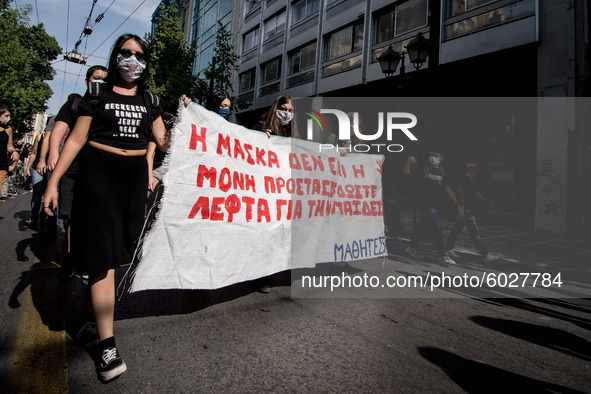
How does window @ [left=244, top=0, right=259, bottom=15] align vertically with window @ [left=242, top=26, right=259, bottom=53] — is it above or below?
above

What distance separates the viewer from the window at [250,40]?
2674 centimetres

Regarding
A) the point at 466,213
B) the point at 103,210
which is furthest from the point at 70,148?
the point at 466,213

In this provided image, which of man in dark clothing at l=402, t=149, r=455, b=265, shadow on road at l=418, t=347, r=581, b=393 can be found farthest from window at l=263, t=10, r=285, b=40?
shadow on road at l=418, t=347, r=581, b=393

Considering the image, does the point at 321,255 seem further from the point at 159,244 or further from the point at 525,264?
the point at 525,264

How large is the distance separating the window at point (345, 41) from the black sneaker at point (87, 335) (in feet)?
54.5

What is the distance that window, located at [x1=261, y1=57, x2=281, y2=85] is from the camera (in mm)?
23766

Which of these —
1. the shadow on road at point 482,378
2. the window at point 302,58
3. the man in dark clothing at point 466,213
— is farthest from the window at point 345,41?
the shadow on road at point 482,378

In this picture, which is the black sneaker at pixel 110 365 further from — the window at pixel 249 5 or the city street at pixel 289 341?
the window at pixel 249 5

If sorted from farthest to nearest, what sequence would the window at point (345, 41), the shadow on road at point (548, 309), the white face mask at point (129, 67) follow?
the window at point (345, 41)
the shadow on road at point (548, 309)
the white face mask at point (129, 67)

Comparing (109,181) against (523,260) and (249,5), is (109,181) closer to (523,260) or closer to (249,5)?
(523,260)

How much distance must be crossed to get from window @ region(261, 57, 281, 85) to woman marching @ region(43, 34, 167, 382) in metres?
22.2

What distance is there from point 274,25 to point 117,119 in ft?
80.7

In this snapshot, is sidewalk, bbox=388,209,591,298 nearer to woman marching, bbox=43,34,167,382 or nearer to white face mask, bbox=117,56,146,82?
woman marching, bbox=43,34,167,382

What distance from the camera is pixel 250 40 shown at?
2769 centimetres
